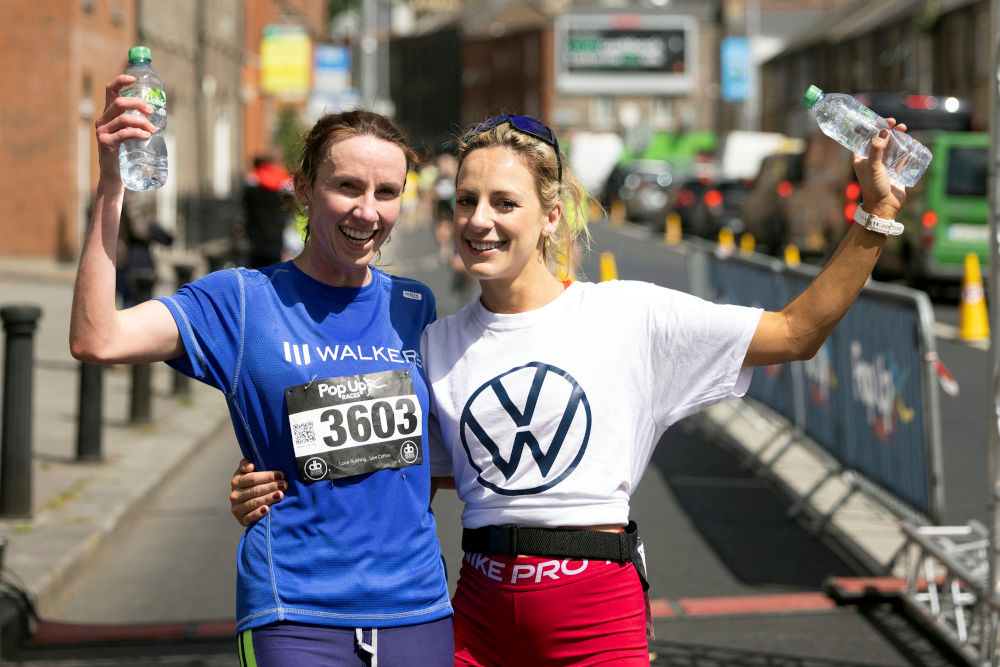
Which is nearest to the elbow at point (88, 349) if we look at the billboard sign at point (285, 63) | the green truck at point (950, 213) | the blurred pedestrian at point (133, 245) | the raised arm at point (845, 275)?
the raised arm at point (845, 275)

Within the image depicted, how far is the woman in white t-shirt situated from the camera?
2605 millimetres

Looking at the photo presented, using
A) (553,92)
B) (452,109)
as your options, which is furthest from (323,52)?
(452,109)

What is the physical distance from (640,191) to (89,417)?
35.1 metres

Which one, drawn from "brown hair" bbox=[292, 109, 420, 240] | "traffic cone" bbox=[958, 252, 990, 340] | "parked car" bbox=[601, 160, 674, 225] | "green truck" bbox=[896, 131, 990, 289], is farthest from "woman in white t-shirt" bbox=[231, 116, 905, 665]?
"parked car" bbox=[601, 160, 674, 225]

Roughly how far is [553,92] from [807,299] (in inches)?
3267

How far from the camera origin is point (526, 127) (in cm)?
268

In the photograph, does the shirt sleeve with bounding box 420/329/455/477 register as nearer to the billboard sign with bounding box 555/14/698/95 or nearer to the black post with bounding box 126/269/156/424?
the black post with bounding box 126/269/156/424

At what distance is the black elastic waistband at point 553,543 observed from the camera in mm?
2602

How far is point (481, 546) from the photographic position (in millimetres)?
2658

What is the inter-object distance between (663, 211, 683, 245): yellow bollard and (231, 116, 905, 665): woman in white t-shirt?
30.2 metres

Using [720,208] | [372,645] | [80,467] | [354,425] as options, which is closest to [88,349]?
[354,425]

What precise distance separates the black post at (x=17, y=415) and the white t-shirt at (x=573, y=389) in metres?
4.51

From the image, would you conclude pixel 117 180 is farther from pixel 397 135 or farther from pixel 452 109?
pixel 452 109

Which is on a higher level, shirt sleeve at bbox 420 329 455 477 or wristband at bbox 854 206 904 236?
wristband at bbox 854 206 904 236
